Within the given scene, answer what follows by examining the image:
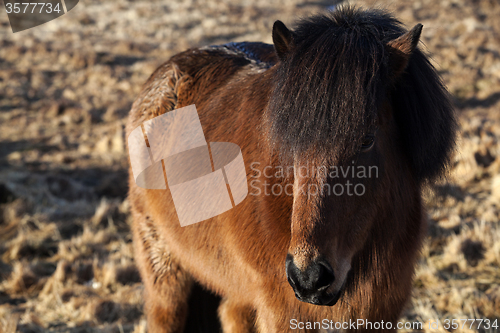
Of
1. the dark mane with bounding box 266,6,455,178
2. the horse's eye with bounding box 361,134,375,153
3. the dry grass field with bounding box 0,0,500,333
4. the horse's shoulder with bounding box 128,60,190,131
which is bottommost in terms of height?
the dry grass field with bounding box 0,0,500,333

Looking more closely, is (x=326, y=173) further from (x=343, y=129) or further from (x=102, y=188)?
(x=102, y=188)

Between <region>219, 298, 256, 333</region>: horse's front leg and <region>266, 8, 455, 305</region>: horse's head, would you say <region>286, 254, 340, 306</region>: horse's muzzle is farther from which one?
<region>219, 298, 256, 333</region>: horse's front leg

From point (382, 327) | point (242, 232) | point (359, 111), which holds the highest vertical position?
point (359, 111)

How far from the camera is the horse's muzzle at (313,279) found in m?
1.76

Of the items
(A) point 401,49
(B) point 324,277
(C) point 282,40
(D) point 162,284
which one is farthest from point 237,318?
(A) point 401,49

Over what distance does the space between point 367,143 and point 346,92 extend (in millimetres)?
301

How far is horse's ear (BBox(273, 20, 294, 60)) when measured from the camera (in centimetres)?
208

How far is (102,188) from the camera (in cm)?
800

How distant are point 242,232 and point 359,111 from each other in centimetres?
104

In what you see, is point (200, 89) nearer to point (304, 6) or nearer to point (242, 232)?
point (242, 232)

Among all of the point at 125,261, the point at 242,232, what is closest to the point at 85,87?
the point at 125,261

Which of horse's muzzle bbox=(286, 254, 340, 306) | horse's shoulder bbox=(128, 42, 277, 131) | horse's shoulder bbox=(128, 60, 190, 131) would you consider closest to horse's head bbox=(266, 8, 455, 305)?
horse's muzzle bbox=(286, 254, 340, 306)

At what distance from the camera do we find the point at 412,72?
2.25 meters

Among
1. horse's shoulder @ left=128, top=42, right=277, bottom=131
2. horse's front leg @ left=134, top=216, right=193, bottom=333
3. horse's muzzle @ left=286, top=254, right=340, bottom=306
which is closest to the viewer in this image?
horse's muzzle @ left=286, top=254, right=340, bottom=306
